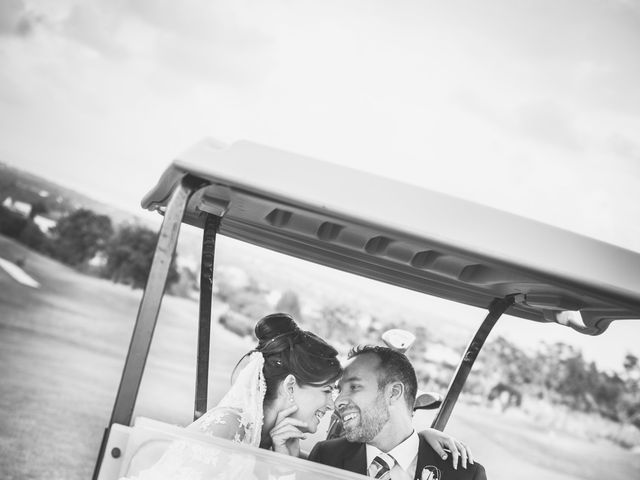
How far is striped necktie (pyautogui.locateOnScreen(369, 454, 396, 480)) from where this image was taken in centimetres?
262

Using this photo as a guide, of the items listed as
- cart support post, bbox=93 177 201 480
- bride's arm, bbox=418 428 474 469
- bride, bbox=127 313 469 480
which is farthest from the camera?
bride's arm, bbox=418 428 474 469

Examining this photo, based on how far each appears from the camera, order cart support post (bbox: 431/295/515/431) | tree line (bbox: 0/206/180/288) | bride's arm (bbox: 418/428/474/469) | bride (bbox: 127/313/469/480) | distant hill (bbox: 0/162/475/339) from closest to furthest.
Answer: bride (bbox: 127/313/469/480) < bride's arm (bbox: 418/428/474/469) < cart support post (bbox: 431/295/515/431) < distant hill (bbox: 0/162/475/339) < tree line (bbox: 0/206/180/288)

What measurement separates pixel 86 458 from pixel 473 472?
26.5ft

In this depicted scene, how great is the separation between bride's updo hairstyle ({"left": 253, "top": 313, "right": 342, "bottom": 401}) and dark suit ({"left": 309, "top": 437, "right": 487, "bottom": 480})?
33 cm

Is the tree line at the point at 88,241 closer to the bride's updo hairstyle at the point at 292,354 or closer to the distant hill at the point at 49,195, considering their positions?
the distant hill at the point at 49,195

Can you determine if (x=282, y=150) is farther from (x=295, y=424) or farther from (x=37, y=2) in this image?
(x=37, y=2)

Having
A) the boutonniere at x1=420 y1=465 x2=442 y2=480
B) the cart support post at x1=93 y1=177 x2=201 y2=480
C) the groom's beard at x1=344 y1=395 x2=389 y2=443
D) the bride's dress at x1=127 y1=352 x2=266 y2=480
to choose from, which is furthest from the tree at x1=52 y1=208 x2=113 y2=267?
the cart support post at x1=93 y1=177 x2=201 y2=480

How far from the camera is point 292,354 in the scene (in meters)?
2.76

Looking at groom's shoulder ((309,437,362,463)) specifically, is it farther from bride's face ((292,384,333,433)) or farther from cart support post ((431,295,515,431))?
cart support post ((431,295,515,431))

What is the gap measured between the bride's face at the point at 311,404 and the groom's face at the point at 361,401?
0.36ft

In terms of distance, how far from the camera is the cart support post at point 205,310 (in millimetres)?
2553

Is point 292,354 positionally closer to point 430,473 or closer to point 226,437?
point 226,437

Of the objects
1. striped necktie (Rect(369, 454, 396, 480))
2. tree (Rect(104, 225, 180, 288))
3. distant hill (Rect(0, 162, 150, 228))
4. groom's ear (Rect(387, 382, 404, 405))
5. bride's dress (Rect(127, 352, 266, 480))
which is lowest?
striped necktie (Rect(369, 454, 396, 480))

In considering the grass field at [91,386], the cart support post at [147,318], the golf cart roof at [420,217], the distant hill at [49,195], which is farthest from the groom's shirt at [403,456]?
the distant hill at [49,195]
